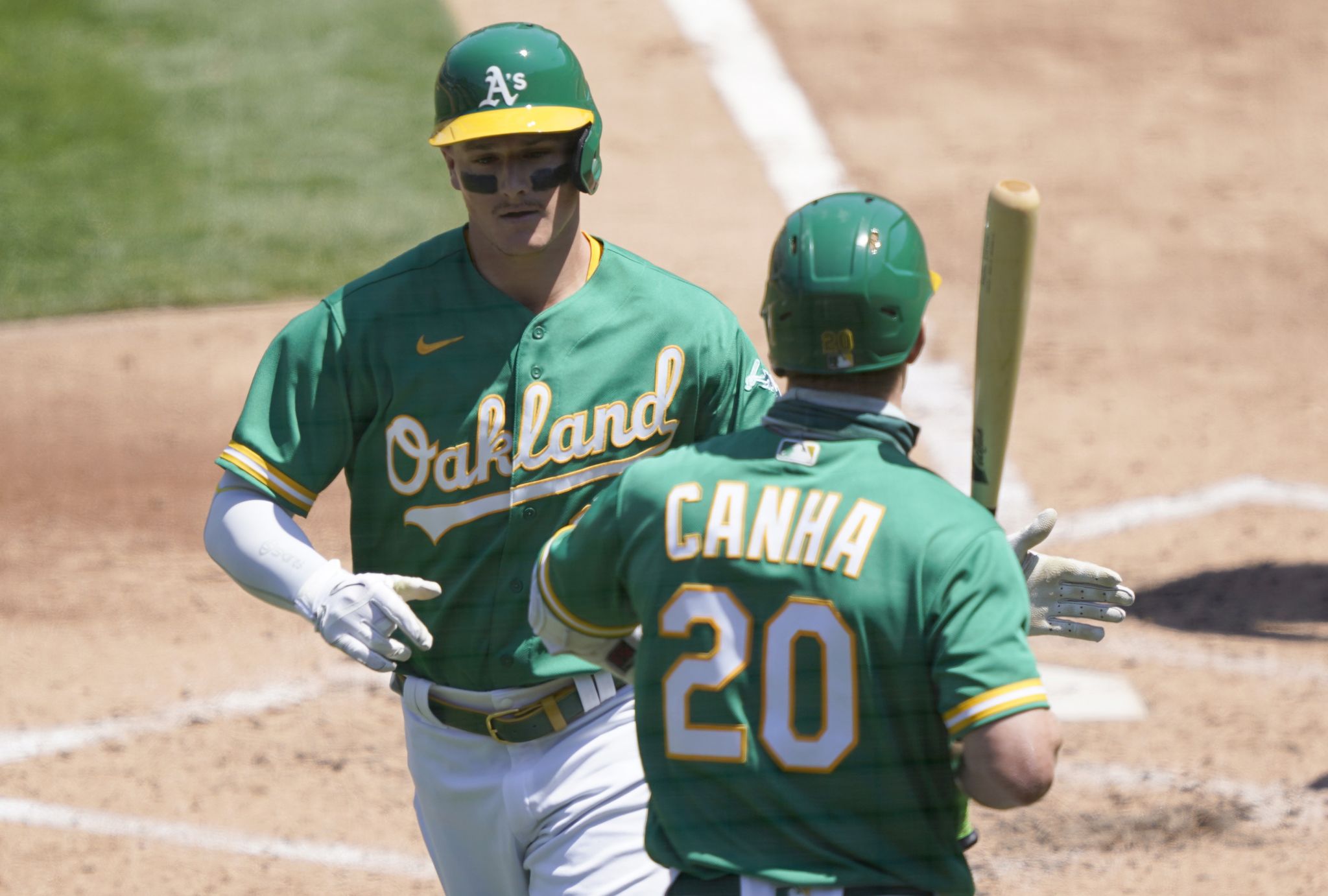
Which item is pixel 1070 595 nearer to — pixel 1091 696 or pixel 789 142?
pixel 1091 696

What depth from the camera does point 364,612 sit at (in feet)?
9.07

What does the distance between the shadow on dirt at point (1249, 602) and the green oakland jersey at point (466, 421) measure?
126 inches

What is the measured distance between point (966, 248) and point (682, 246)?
4.71ft

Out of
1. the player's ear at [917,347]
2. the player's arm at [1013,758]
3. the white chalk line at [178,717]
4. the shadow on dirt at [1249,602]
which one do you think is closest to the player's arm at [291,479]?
the player's ear at [917,347]

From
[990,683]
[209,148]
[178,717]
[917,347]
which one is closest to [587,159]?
[917,347]

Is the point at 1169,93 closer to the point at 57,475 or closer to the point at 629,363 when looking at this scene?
the point at 57,475

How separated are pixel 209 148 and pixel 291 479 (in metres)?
7.14

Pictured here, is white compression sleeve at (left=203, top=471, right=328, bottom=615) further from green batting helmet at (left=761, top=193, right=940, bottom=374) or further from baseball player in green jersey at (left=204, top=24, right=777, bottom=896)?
green batting helmet at (left=761, top=193, right=940, bottom=374)

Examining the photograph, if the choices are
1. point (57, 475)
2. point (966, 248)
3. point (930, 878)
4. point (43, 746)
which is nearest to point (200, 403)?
point (57, 475)

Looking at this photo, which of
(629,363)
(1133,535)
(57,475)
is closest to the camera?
(629,363)

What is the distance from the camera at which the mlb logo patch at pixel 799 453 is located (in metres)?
2.26

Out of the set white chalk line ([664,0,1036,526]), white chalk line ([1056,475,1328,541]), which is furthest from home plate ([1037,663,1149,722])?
white chalk line ([664,0,1036,526])

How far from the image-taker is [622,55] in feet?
33.2

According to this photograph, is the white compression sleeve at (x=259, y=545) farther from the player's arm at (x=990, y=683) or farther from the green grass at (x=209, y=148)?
the green grass at (x=209, y=148)
